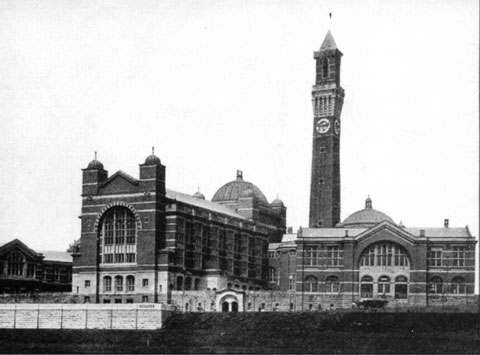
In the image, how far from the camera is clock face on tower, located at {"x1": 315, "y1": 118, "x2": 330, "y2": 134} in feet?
Answer: 381

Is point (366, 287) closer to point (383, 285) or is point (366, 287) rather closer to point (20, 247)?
point (383, 285)

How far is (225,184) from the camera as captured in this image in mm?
128000

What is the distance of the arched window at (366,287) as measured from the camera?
320 feet

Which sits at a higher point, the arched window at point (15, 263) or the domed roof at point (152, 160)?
the domed roof at point (152, 160)

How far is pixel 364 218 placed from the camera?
112 meters

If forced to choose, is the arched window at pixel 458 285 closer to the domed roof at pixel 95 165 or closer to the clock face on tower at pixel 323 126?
the clock face on tower at pixel 323 126

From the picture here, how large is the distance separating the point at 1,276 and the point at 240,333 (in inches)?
1617

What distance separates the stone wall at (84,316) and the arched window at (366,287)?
2581 centimetres

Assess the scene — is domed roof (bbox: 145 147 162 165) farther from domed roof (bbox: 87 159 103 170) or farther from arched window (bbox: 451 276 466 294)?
arched window (bbox: 451 276 466 294)

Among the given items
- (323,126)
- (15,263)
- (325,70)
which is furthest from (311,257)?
(15,263)

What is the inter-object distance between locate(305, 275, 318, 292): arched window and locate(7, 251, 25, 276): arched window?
32476mm

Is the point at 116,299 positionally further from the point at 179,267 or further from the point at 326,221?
the point at 326,221

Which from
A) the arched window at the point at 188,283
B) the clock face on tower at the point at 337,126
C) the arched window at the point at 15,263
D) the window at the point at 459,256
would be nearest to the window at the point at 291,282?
the arched window at the point at 188,283

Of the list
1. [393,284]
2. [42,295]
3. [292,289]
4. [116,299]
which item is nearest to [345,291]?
[393,284]
